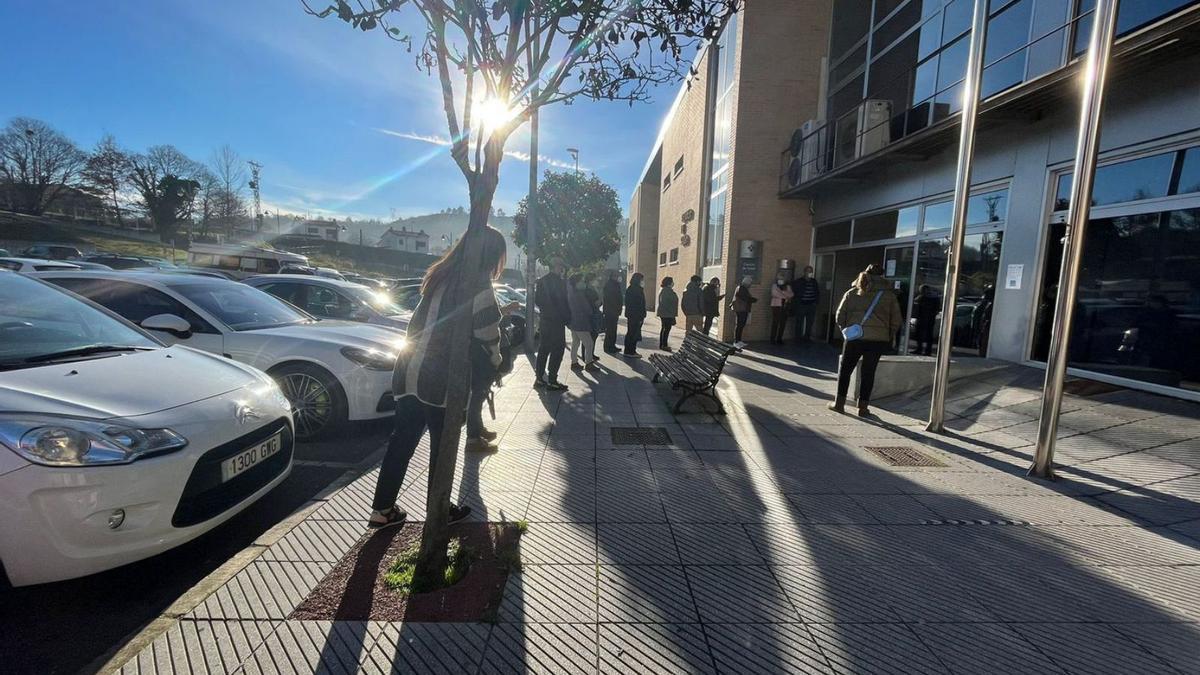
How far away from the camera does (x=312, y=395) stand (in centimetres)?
459

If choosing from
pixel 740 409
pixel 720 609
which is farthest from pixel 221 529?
pixel 740 409

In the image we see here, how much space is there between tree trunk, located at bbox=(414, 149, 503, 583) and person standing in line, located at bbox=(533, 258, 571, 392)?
4287 mm

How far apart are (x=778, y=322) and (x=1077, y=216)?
831 centimetres

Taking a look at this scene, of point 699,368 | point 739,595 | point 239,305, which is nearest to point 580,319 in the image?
point 699,368

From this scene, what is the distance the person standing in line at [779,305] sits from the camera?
39.6 ft

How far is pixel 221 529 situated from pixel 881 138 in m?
11.8

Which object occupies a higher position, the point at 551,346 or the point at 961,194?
the point at 961,194

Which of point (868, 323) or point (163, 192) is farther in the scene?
point (163, 192)

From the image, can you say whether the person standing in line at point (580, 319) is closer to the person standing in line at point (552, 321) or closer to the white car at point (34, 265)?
the person standing in line at point (552, 321)

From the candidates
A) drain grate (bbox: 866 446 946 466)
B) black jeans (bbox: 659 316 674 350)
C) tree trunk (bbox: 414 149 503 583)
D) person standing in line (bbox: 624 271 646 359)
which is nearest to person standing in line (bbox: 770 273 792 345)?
black jeans (bbox: 659 316 674 350)

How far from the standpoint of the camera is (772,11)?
12156mm

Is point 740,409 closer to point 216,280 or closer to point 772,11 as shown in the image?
point 216,280

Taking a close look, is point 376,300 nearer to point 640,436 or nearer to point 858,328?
point 640,436

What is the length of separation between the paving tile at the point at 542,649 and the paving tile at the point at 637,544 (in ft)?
1.84
